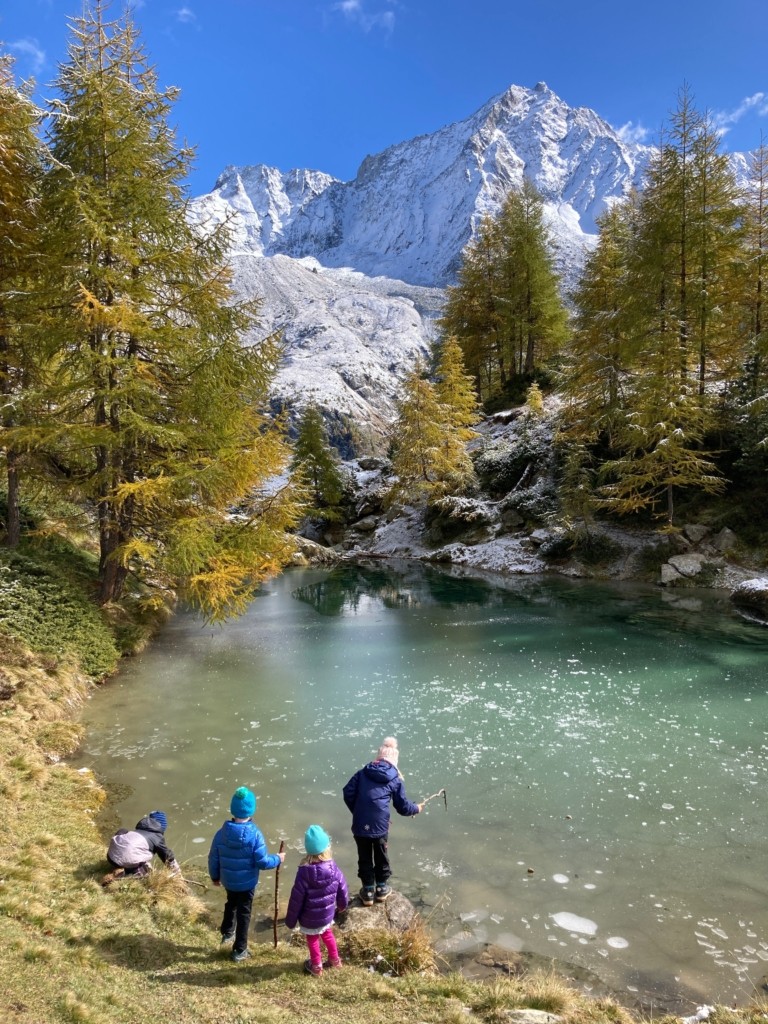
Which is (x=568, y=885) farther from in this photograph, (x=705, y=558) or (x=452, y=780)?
(x=705, y=558)

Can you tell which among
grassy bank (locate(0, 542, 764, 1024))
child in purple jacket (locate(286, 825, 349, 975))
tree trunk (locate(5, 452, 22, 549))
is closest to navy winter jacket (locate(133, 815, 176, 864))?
grassy bank (locate(0, 542, 764, 1024))

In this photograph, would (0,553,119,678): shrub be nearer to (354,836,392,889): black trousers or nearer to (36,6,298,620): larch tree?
(36,6,298,620): larch tree

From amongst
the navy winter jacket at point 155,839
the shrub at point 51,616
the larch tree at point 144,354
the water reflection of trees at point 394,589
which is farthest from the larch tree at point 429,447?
the navy winter jacket at point 155,839

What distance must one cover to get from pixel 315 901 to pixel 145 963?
1.42 metres

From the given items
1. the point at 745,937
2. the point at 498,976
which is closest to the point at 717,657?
the point at 745,937

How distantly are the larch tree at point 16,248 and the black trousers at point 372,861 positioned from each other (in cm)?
1152

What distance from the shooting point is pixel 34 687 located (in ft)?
34.0

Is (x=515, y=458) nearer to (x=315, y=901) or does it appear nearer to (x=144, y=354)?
(x=144, y=354)

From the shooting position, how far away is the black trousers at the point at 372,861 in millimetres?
→ 6074

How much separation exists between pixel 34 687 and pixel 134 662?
166 inches

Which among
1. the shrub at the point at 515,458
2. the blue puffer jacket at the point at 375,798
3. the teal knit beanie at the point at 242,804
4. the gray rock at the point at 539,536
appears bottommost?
the blue puffer jacket at the point at 375,798

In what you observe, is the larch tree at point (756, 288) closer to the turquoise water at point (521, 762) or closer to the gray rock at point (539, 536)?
the gray rock at point (539, 536)

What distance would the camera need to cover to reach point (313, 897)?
202 inches

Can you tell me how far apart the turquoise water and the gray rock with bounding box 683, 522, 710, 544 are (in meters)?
8.46
